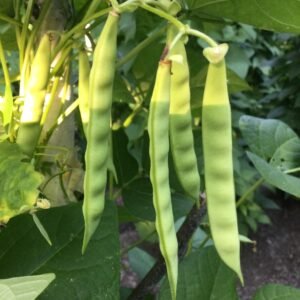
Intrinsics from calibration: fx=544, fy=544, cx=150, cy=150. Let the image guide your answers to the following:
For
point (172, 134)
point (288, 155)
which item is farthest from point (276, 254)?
point (172, 134)

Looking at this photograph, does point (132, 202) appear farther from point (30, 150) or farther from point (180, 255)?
point (30, 150)

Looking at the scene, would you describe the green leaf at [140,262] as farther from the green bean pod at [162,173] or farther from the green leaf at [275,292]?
the green bean pod at [162,173]

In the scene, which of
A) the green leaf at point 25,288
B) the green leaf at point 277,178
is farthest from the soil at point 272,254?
the green leaf at point 25,288

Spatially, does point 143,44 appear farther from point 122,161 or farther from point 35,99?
point 122,161

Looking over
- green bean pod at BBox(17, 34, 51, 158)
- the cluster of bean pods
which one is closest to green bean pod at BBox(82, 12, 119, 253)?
the cluster of bean pods

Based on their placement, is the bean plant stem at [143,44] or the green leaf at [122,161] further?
the green leaf at [122,161]

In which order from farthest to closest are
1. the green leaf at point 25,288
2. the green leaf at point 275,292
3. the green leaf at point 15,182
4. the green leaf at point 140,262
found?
1. the green leaf at point 140,262
2. the green leaf at point 275,292
3. the green leaf at point 15,182
4. the green leaf at point 25,288
